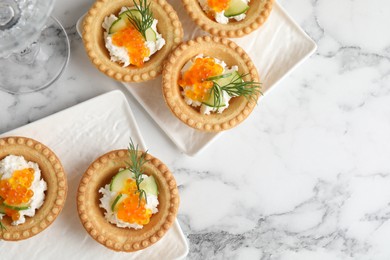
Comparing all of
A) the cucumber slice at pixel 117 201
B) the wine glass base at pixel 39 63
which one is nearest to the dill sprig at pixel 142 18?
the wine glass base at pixel 39 63

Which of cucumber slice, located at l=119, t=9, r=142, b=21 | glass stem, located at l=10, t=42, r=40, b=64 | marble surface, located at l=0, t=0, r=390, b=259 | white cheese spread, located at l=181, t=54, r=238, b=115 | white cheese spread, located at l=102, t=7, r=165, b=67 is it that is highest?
cucumber slice, located at l=119, t=9, r=142, b=21

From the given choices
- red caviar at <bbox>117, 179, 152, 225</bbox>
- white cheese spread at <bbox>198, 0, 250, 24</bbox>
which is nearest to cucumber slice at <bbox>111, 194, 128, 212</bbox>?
red caviar at <bbox>117, 179, 152, 225</bbox>

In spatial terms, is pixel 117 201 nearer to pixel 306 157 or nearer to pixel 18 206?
pixel 18 206

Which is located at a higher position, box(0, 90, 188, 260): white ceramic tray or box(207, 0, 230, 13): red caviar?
box(207, 0, 230, 13): red caviar

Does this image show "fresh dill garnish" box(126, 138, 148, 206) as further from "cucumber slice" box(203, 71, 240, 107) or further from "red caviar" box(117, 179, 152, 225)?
"cucumber slice" box(203, 71, 240, 107)

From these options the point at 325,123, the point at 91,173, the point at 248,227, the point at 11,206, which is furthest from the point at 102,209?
the point at 325,123

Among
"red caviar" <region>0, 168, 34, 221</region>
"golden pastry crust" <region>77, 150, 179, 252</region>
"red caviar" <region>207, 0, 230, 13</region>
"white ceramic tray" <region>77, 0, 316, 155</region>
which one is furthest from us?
"white ceramic tray" <region>77, 0, 316, 155</region>

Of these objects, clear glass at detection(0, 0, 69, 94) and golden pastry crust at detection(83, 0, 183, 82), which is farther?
clear glass at detection(0, 0, 69, 94)

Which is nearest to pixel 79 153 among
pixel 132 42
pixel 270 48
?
pixel 132 42
